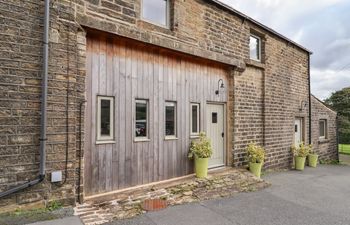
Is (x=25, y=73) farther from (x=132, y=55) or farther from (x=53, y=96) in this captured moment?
(x=132, y=55)

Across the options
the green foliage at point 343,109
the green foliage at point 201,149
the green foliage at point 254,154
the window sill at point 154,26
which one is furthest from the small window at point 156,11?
the green foliage at point 343,109

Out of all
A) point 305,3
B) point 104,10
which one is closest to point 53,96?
point 104,10

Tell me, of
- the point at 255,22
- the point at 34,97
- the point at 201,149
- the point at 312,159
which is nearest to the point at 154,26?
the point at 34,97

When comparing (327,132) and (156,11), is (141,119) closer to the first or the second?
(156,11)

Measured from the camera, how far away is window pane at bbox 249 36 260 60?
8.43 meters

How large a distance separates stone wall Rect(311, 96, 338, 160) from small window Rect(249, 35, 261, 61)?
15.7 feet

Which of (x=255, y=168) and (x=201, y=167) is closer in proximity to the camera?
(x=201, y=167)

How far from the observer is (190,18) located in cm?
632

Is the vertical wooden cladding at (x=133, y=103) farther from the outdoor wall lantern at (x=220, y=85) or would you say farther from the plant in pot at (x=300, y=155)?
the plant in pot at (x=300, y=155)

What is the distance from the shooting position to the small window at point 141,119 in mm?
5527

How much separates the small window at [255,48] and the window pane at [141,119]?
474 cm

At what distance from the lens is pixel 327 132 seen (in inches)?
501

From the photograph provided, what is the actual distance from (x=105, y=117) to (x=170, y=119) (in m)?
1.76

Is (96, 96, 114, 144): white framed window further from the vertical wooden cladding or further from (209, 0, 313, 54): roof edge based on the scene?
(209, 0, 313, 54): roof edge
